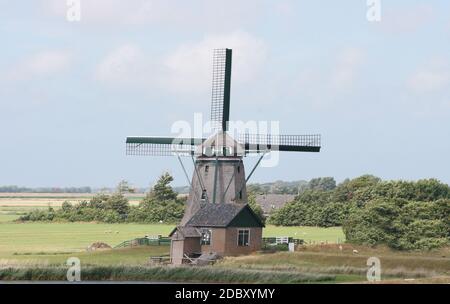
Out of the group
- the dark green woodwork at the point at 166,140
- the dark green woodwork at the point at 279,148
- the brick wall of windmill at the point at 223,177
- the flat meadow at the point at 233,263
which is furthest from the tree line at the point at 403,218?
the dark green woodwork at the point at 166,140

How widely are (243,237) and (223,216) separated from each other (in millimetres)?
1400

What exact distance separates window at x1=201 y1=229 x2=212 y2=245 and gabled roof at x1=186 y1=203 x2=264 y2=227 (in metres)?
0.29

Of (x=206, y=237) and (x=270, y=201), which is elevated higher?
(x=270, y=201)

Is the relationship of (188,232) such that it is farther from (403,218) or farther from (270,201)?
(270,201)

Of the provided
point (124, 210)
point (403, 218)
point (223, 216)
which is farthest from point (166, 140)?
point (124, 210)

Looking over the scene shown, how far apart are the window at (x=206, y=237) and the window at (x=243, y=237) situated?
1403 mm

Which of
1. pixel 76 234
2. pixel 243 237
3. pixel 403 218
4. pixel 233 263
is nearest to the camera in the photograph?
pixel 233 263

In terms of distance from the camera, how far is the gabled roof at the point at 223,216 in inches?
1978

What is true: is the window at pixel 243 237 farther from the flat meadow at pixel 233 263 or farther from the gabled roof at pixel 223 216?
the flat meadow at pixel 233 263

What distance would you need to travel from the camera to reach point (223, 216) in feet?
165

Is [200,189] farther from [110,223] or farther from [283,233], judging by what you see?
[110,223]

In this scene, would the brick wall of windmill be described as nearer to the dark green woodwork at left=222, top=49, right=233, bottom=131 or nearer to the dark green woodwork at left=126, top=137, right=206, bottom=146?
the dark green woodwork at left=126, top=137, right=206, bottom=146
